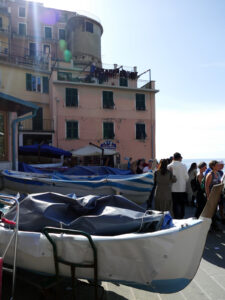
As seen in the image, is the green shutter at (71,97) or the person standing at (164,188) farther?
the green shutter at (71,97)

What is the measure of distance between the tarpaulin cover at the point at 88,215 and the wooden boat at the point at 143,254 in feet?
0.81

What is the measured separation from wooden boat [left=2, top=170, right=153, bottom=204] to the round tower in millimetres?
26881

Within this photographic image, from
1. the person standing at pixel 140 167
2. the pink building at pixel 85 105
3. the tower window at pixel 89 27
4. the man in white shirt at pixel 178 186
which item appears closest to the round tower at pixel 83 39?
the tower window at pixel 89 27

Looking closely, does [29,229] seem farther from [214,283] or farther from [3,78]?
[3,78]

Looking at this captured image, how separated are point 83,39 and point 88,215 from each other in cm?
3461

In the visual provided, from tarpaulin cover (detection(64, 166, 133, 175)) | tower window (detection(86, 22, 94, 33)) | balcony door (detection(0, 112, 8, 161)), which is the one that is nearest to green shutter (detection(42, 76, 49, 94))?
tower window (detection(86, 22, 94, 33))

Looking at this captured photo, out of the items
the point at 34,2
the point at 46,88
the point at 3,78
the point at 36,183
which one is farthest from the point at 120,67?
the point at 36,183

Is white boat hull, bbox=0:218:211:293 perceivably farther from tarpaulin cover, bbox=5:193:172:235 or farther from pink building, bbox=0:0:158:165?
pink building, bbox=0:0:158:165

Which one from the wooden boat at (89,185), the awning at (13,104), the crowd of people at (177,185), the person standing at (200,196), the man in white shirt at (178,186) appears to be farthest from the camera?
the wooden boat at (89,185)

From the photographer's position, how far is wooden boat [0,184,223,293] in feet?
8.46

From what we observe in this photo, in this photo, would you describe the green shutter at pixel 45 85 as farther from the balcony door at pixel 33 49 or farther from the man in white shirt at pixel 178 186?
the man in white shirt at pixel 178 186

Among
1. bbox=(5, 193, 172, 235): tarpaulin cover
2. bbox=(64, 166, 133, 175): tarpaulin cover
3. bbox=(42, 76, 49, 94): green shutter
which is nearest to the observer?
bbox=(5, 193, 172, 235): tarpaulin cover

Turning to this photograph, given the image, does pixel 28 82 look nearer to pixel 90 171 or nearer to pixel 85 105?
pixel 85 105

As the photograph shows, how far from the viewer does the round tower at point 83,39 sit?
34.2 m
